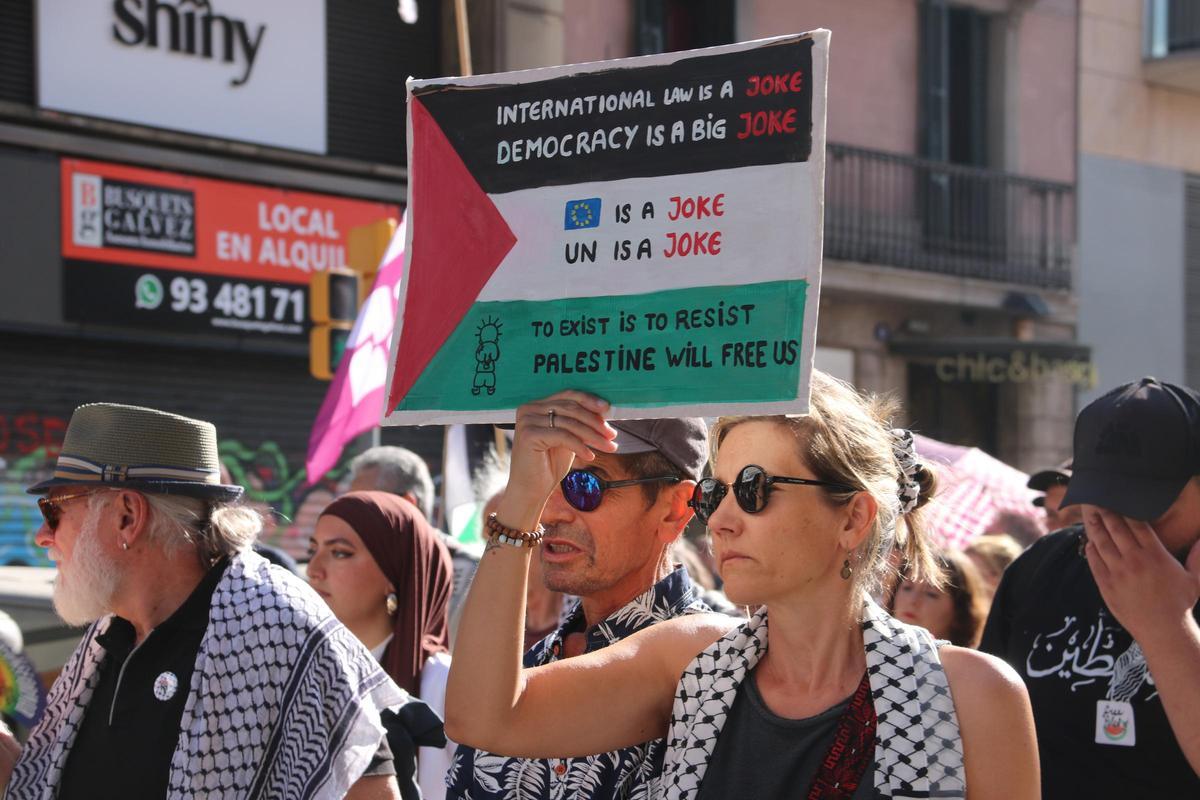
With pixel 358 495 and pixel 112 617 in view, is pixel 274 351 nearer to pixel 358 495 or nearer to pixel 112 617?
pixel 358 495

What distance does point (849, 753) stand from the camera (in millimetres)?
2416

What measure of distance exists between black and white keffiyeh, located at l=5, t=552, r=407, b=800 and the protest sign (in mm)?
756

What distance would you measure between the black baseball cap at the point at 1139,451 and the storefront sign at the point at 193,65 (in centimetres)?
1015

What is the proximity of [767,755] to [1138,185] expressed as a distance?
62.0ft

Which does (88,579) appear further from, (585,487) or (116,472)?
(585,487)

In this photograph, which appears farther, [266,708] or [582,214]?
[266,708]

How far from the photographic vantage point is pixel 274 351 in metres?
12.9

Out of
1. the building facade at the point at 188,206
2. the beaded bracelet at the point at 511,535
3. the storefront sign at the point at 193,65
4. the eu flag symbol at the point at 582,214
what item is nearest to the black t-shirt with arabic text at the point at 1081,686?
the beaded bracelet at the point at 511,535

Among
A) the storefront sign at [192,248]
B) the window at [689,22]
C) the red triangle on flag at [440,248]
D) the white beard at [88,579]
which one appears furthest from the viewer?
the window at [689,22]

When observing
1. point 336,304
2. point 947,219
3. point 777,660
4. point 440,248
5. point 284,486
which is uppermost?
point 947,219

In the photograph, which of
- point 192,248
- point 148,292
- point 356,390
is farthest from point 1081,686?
point 192,248

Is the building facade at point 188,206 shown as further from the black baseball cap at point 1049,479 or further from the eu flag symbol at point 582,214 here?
the eu flag symbol at point 582,214

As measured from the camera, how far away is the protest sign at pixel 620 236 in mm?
→ 2416

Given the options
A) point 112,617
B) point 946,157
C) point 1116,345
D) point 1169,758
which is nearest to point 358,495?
point 112,617
